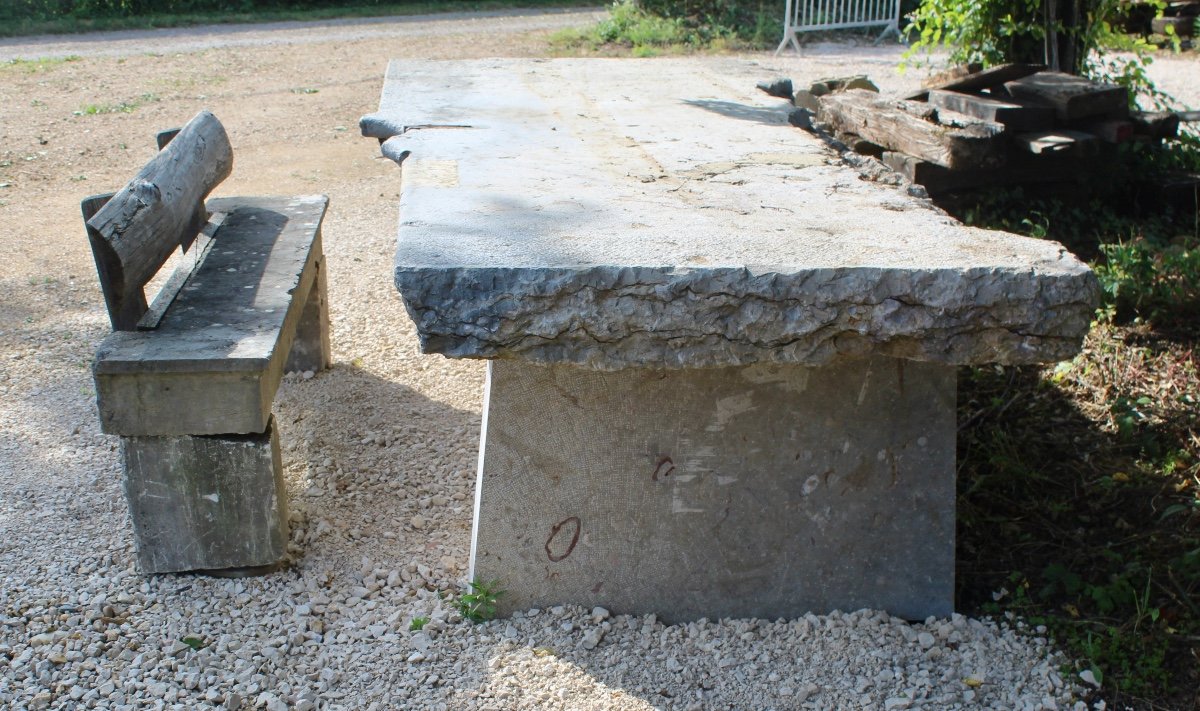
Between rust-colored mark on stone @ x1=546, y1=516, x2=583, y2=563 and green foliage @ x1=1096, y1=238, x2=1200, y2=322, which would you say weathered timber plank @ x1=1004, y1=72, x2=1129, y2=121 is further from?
rust-colored mark on stone @ x1=546, y1=516, x2=583, y2=563

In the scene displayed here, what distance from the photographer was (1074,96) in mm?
4516

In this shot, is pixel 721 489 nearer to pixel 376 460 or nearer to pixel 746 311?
pixel 746 311

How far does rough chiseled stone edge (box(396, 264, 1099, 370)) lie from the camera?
1923mm

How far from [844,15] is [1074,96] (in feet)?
25.9

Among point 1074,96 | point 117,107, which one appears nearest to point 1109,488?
point 1074,96

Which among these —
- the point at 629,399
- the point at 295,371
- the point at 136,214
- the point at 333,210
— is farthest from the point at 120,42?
the point at 629,399

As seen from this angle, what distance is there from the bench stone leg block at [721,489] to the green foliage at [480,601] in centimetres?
2

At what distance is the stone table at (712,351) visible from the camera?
194cm

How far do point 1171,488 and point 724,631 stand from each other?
136 centimetres

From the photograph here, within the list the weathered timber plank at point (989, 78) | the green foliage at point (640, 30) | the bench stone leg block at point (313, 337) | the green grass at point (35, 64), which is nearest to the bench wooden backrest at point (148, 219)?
the bench stone leg block at point (313, 337)

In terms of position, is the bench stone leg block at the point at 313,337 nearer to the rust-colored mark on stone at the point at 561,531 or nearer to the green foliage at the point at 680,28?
the rust-colored mark on stone at the point at 561,531

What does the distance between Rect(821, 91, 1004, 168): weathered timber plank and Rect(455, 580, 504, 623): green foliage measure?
262 centimetres

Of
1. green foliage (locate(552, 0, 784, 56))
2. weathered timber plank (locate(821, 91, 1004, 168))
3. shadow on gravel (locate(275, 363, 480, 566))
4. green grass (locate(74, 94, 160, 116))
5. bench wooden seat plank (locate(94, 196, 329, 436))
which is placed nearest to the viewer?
bench wooden seat plank (locate(94, 196, 329, 436))

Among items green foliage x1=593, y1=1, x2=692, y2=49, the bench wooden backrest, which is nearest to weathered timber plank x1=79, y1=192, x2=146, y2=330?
the bench wooden backrest
